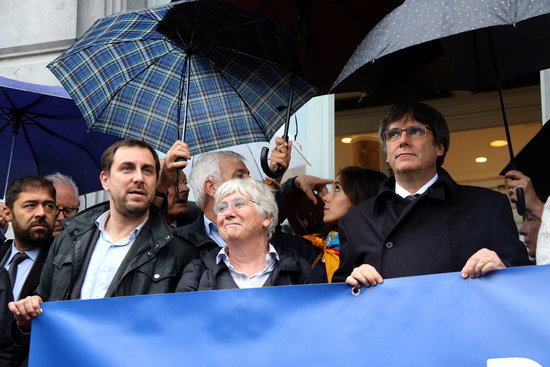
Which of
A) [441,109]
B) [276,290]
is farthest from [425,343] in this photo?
[441,109]

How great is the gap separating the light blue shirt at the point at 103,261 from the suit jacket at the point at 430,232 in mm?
1026

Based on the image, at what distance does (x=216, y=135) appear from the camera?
5594 millimetres

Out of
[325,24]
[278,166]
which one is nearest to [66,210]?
[278,166]

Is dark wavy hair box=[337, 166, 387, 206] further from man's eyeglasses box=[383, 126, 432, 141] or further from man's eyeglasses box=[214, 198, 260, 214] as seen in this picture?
man's eyeglasses box=[214, 198, 260, 214]

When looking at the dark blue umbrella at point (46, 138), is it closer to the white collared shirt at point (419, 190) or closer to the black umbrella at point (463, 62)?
the black umbrella at point (463, 62)

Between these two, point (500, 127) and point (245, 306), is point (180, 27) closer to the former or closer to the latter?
point (245, 306)

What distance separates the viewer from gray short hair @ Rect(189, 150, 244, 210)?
5.74m

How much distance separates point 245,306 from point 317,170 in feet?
10.2

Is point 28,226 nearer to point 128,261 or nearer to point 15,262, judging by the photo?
point 15,262

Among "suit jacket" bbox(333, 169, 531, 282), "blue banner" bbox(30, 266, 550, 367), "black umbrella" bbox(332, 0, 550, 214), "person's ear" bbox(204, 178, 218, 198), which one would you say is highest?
"black umbrella" bbox(332, 0, 550, 214)

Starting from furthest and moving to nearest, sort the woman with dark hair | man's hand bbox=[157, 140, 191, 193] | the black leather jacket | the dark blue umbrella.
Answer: the dark blue umbrella → the woman with dark hair → man's hand bbox=[157, 140, 191, 193] → the black leather jacket

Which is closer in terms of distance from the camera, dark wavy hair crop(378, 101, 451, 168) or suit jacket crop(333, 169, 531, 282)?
suit jacket crop(333, 169, 531, 282)

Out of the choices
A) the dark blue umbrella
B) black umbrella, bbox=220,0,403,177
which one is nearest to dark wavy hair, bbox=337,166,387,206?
black umbrella, bbox=220,0,403,177

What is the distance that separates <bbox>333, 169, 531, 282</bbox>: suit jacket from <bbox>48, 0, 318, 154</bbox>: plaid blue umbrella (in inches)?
46.0
